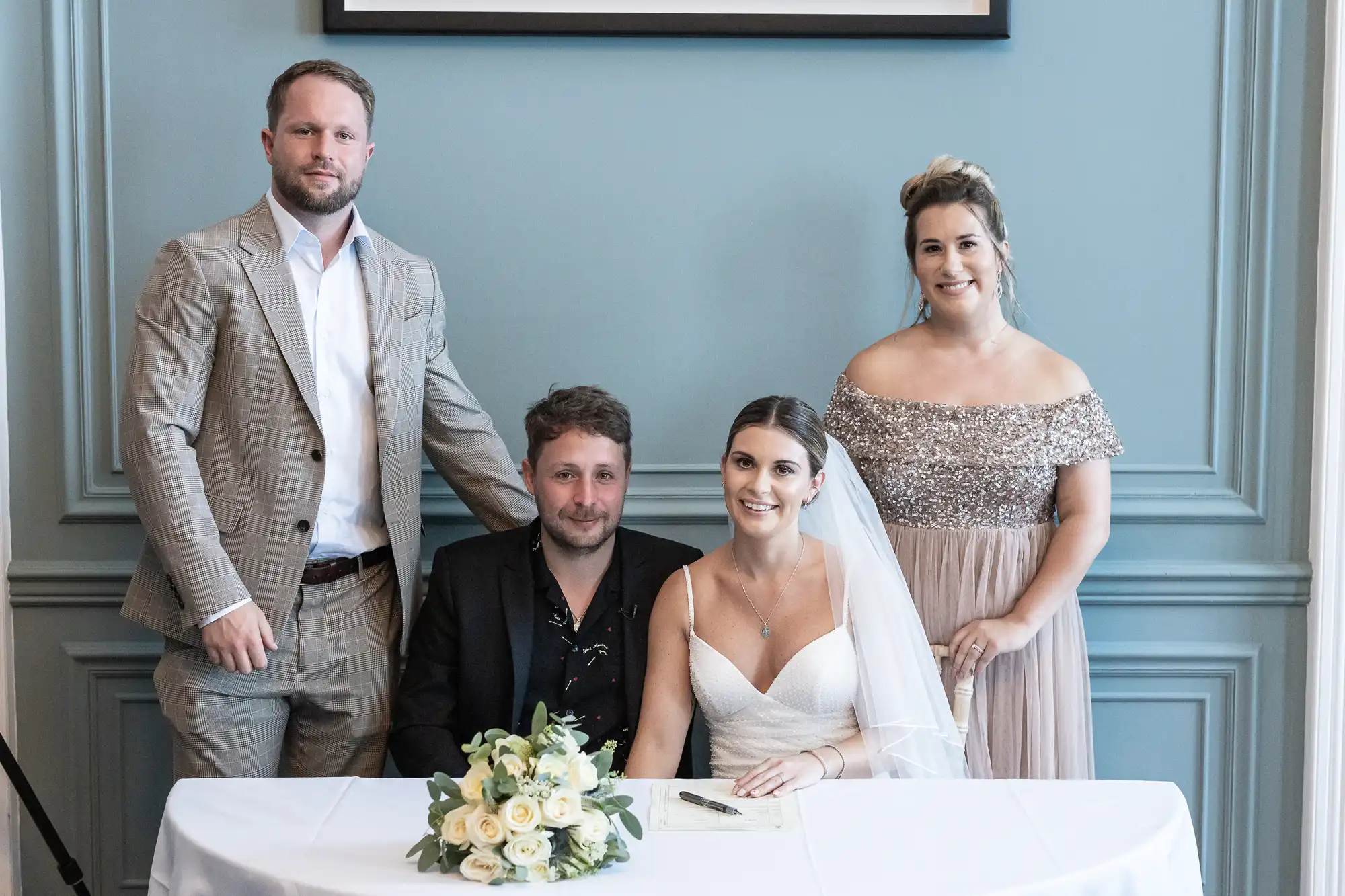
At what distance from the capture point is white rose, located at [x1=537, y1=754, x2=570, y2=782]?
1.50 metres

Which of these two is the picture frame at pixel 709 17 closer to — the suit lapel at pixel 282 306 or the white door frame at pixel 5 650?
the suit lapel at pixel 282 306

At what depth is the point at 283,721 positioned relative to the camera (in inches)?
95.8

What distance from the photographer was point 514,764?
1.51m

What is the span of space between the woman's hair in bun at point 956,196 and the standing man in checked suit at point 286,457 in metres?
1.02

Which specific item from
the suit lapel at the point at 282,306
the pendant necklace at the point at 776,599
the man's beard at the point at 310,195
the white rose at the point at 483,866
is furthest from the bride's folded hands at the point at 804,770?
the man's beard at the point at 310,195

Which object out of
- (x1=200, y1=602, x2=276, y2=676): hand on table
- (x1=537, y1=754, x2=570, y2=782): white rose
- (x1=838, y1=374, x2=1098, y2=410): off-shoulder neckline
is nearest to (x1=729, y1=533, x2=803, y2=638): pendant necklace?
(x1=838, y1=374, x2=1098, y2=410): off-shoulder neckline

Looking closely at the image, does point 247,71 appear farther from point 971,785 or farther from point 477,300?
point 971,785

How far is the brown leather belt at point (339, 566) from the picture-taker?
2.38m

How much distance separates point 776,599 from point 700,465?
620 millimetres

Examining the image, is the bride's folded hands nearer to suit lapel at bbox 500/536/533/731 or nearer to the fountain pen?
the fountain pen

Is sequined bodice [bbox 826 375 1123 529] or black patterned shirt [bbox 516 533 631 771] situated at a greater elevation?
sequined bodice [bbox 826 375 1123 529]

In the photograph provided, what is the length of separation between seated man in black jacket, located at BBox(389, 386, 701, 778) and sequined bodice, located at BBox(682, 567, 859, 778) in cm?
15

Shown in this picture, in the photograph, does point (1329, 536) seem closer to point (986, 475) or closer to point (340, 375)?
point (986, 475)

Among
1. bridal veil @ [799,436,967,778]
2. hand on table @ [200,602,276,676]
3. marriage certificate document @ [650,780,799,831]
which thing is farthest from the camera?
hand on table @ [200,602,276,676]
